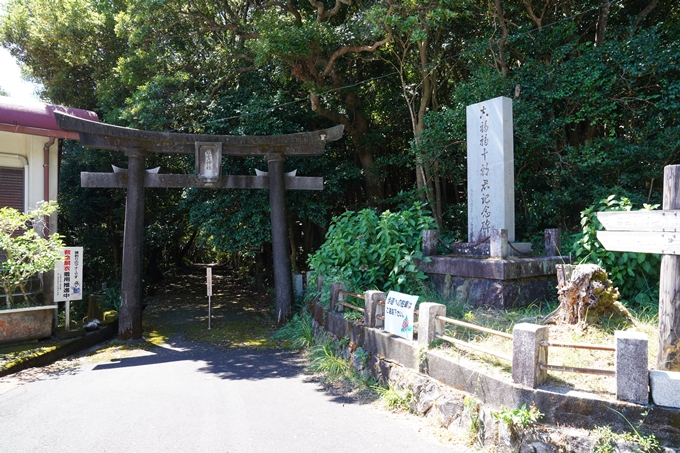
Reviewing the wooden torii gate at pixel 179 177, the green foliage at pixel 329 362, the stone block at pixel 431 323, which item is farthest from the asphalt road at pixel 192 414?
the wooden torii gate at pixel 179 177

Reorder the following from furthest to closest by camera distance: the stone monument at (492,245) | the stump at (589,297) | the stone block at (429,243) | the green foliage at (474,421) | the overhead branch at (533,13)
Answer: the overhead branch at (533,13)
the stone block at (429,243)
the stone monument at (492,245)
the stump at (589,297)
the green foliage at (474,421)

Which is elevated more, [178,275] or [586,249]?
[586,249]

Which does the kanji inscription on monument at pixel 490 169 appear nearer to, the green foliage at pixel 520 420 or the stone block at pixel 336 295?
the stone block at pixel 336 295

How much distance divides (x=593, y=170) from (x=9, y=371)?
11270 millimetres

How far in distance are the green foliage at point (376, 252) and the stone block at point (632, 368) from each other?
14.4 feet

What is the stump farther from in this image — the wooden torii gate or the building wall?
the building wall

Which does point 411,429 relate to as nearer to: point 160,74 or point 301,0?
point 160,74

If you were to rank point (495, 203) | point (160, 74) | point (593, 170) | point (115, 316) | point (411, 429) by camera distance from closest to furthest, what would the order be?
point (411, 429)
point (495, 203)
point (593, 170)
point (115, 316)
point (160, 74)

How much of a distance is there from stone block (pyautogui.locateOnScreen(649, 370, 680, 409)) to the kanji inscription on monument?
4673mm

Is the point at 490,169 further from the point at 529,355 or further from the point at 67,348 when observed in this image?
the point at 67,348

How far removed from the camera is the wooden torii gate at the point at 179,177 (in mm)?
9586

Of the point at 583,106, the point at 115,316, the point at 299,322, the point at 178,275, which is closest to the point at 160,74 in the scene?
the point at 115,316

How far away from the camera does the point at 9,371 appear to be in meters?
7.18

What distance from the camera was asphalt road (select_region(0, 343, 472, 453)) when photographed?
476cm
